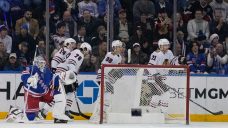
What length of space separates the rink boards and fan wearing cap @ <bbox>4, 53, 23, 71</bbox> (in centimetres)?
29

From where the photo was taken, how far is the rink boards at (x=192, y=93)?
59.7 feet

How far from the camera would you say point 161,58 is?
18531mm

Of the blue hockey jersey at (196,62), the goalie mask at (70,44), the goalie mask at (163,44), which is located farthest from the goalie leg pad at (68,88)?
the blue hockey jersey at (196,62)

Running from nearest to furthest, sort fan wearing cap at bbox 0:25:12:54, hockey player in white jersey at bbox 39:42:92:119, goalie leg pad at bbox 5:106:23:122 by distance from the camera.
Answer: goalie leg pad at bbox 5:106:23:122
hockey player in white jersey at bbox 39:42:92:119
fan wearing cap at bbox 0:25:12:54

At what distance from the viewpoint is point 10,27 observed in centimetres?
1875

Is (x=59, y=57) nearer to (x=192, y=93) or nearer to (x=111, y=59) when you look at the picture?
(x=111, y=59)

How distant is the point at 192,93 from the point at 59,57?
259 cm

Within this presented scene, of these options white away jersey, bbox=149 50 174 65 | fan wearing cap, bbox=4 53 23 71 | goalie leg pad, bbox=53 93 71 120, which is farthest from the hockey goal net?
fan wearing cap, bbox=4 53 23 71

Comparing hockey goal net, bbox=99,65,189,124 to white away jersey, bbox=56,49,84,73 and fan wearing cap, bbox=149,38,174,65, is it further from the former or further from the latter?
fan wearing cap, bbox=149,38,174,65

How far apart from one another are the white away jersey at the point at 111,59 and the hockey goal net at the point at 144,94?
102 cm

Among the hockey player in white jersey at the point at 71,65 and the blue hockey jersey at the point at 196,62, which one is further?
the blue hockey jersey at the point at 196,62

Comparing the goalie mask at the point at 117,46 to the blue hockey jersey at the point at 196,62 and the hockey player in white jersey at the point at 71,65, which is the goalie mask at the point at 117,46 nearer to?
the hockey player in white jersey at the point at 71,65

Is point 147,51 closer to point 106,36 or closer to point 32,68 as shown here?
point 106,36

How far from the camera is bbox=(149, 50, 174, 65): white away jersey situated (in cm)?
1850
